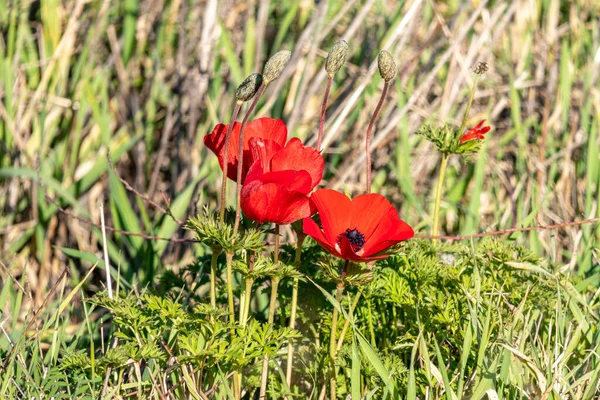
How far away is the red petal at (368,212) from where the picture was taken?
4.55ft

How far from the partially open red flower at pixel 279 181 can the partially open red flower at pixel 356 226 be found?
3 centimetres

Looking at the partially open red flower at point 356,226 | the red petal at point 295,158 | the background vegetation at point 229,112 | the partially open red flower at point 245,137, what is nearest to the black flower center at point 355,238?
the partially open red flower at point 356,226

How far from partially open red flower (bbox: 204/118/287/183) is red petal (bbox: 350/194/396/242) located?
0.59ft

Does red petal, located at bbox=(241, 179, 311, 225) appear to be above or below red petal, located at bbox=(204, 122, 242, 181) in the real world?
below

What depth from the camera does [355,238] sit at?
4.50 ft

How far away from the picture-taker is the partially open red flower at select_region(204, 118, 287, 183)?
1419mm

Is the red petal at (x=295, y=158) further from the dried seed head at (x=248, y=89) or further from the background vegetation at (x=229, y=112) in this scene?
the background vegetation at (x=229, y=112)

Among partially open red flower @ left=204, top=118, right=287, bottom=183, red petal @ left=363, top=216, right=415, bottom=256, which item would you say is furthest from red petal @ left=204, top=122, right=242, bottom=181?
red petal @ left=363, top=216, right=415, bottom=256

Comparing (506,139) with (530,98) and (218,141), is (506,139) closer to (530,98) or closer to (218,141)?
(530,98)

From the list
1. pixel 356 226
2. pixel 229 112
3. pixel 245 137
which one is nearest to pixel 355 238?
pixel 356 226

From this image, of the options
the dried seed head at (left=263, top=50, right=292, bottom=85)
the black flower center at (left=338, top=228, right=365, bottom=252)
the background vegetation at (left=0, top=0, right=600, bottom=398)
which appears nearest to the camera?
the dried seed head at (left=263, top=50, right=292, bottom=85)

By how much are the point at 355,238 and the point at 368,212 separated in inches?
2.5

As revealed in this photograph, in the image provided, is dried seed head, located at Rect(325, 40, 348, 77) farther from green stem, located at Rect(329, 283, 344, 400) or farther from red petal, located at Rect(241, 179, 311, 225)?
green stem, located at Rect(329, 283, 344, 400)

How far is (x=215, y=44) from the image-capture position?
2.98m
